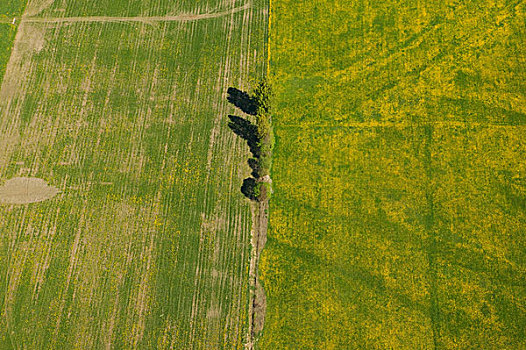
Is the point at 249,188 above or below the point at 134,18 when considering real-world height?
below

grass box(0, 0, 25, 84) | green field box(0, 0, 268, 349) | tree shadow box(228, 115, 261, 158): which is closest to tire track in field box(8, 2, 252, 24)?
green field box(0, 0, 268, 349)

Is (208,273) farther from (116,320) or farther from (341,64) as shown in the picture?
(341,64)

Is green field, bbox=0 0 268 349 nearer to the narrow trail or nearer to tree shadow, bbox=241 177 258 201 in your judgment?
the narrow trail

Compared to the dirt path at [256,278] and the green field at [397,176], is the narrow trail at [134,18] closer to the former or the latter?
the green field at [397,176]

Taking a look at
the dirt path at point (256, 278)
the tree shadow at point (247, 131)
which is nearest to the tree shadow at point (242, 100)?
the tree shadow at point (247, 131)

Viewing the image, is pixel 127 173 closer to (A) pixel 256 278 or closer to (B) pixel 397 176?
(A) pixel 256 278

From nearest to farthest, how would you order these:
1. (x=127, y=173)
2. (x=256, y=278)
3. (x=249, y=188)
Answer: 1. (x=256, y=278)
2. (x=249, y=188)
3. (x=127, y=173)

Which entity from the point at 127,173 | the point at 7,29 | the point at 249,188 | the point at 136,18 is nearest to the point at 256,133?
the point at 249,188
